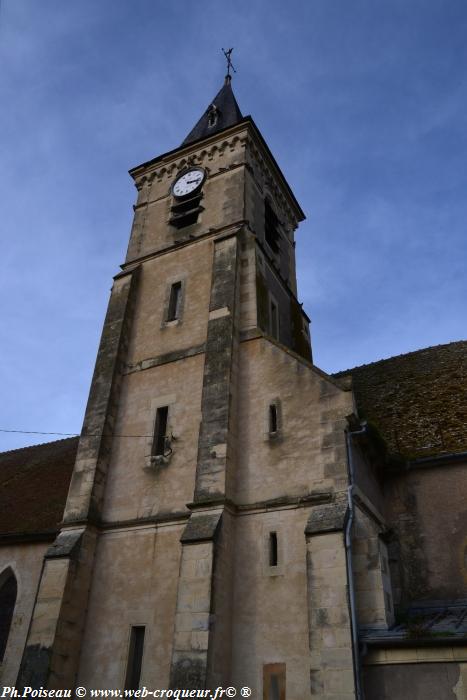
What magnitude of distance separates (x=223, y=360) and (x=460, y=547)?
628 centimetres

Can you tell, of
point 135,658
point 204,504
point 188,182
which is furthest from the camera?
point 188,182

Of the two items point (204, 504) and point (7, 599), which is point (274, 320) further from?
point (7, 599)

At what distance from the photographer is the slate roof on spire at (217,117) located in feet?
72.3

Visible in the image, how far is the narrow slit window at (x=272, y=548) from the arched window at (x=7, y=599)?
6.94m

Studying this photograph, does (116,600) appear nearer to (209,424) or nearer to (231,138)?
(209,424)

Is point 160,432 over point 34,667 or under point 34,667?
over

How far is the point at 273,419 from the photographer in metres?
12.2

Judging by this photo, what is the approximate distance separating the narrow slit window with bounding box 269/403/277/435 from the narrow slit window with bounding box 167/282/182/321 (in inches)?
176

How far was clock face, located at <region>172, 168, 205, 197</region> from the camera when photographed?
62.0ft

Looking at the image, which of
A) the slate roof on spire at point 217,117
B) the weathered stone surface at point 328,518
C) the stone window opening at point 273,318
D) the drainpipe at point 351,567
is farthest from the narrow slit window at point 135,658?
the slate roof on spire at point 217,117

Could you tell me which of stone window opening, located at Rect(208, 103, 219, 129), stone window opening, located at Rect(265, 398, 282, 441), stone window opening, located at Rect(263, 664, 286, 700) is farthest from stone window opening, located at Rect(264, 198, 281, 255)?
stone window opening, located at Rect(263, 664, 286, 700)

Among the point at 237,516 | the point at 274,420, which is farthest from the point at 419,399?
the point at 237,516

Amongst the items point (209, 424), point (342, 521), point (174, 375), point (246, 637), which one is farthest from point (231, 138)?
point (246, 637)

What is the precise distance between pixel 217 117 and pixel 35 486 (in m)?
15.4
